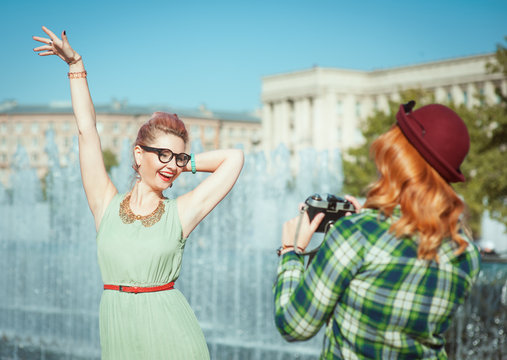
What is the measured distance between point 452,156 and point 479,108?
19875 millimetres

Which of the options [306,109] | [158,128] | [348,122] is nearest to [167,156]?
[158,128]

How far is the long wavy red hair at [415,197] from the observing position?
191cm

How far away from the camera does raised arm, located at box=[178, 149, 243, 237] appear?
252 centimetres

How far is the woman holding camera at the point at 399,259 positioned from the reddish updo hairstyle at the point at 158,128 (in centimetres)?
82

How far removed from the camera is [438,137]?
1955mm

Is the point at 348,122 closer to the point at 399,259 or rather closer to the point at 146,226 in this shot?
the point at 146,226

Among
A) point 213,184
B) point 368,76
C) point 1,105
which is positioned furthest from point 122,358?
point 1,105

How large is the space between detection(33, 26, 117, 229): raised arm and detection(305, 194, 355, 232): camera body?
2.69 feet

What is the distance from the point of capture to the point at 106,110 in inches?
3728

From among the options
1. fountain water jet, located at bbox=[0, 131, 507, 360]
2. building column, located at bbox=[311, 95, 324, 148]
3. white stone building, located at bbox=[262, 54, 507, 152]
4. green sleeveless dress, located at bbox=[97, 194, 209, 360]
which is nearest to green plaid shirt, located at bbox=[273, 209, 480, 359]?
green sleeveless dress, located at bbox=[97, 194, 209, 360]

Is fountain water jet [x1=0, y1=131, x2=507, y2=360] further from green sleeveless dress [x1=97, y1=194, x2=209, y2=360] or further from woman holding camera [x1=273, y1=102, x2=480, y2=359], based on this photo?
woman holding camera [x1=273, y1=102, x2=480, y2=359]

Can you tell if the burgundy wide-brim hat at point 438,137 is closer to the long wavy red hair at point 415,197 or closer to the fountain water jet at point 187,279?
the long wavy red hair at point 415,197

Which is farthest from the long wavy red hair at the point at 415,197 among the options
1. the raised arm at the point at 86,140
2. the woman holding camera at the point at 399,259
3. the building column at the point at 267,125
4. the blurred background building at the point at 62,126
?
the blurred background building at the point at 62,126

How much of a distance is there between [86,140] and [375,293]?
3.93ft
